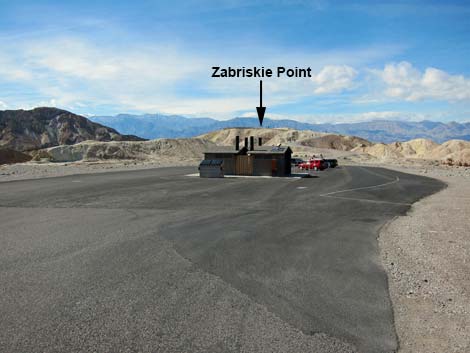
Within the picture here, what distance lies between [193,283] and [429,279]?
5797 millimetres

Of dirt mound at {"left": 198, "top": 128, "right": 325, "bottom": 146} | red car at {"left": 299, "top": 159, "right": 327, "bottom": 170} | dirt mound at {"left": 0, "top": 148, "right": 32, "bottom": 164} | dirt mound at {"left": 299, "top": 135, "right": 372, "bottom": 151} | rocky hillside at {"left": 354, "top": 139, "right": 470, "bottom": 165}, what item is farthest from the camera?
dirt mound at {"left": 198, "top": 128, "right": 325, "bottom": 146}

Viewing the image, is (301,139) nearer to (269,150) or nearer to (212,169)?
(269,150)

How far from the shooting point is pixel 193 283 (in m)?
9.20

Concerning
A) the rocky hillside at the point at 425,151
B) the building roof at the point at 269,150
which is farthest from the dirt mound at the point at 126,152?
the rocky hillside at the point at 425,151

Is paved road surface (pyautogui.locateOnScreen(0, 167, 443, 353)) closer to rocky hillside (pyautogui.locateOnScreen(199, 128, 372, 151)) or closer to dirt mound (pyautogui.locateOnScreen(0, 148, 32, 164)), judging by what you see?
dirt mound (pyautogui.locateOnScreen(0, 148, 32, 164))

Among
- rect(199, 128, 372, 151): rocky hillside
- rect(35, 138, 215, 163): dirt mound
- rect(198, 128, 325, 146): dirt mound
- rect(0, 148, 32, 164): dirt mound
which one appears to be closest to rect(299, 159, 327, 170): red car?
rect(35, 138, 215, 163): dirt mound

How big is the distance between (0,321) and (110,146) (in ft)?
339

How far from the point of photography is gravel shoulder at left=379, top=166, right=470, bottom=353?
661 cm

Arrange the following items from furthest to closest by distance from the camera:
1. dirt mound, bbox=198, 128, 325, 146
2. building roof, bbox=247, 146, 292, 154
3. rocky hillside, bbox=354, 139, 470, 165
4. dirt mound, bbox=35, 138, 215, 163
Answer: dirt mound, bbox=198, 128, 325, 146, rocky hillside, bbox=354, 139, 470, 165, dirt mound, bbox=35, 138, 215, 163, building roof, bbox=247, 146, 292, 154

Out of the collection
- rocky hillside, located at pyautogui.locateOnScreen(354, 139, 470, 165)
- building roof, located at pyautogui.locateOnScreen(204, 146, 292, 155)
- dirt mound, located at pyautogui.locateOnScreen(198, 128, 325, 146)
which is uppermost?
dirt mound, located at pyautogui.locateOnScreen(198, 128, 325, 146)

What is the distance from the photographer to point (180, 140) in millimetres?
121250

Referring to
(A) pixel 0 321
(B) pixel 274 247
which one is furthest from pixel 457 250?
(A) pixel 0 321

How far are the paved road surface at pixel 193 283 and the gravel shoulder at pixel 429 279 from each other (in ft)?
1.22

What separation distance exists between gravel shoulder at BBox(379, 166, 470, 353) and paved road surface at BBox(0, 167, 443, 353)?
0.37 metres
